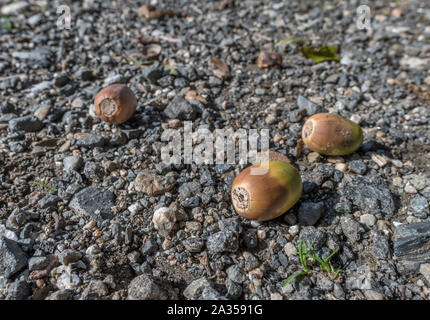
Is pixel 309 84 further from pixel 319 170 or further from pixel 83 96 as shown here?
pixel 83 96

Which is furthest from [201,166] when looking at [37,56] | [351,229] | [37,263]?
[37,56]

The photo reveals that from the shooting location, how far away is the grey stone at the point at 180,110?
3.46 metres

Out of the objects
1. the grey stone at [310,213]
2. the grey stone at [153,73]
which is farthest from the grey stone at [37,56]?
the grey stone at [310,213]

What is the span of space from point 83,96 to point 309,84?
7.61ft

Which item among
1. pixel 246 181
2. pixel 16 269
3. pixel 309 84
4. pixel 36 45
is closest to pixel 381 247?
pixel 246 181

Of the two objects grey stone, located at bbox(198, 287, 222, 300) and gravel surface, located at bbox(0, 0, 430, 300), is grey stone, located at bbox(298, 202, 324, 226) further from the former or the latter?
grey stone, located at bbox(198, 287, 222, 300)

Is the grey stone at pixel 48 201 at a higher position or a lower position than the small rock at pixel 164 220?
higher

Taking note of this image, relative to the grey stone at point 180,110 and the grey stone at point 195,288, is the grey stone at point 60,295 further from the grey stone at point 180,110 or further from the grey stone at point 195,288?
the grey stone at point 180,110

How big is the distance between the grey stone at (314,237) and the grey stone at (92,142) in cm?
181

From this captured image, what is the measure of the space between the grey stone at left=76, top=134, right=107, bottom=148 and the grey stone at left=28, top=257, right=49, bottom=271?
1.12m

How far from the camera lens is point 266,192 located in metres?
2.43

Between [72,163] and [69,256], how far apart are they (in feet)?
3.03

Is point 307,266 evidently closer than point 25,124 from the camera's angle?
Yes

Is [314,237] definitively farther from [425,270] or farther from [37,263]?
[37,263]
